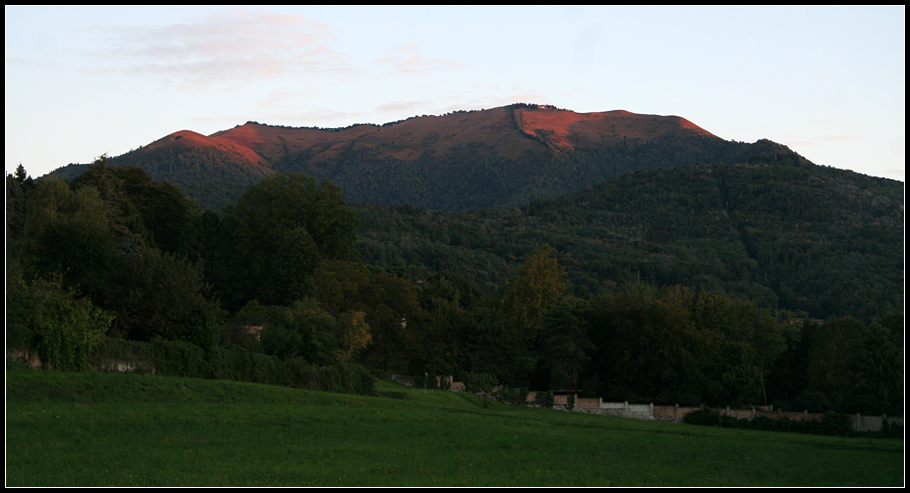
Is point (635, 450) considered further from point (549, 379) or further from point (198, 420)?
point (549, 379)

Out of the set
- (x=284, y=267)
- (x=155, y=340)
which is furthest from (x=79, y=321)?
(x=284, y=267)

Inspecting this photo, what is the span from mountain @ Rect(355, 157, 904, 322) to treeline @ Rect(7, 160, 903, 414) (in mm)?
47593

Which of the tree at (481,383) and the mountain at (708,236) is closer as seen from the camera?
the tree at (481,383)

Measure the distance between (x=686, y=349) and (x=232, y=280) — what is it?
3413 centimetres

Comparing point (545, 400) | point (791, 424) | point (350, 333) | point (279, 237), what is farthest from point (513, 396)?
point (279, 237)

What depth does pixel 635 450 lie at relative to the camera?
26781mm

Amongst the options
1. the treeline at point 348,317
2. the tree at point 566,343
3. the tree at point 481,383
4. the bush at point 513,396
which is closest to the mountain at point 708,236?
the treeline at point 348,317

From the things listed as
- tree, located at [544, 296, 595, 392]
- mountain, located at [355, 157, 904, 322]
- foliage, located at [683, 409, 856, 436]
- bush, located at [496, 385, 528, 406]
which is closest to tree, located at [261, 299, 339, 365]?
bush, located at [496, 385, 528, 406]

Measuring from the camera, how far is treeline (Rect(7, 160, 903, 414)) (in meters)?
37.5

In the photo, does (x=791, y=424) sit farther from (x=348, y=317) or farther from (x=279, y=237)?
(x=279, y=237)

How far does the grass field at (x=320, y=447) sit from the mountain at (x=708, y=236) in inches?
3212

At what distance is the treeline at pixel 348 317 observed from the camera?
37500 millimetres

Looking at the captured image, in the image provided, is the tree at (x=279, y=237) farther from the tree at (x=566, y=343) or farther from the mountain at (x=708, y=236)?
the mountain at (x=708, y=236)

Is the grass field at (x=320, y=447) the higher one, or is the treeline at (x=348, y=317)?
the treeline at (x=348, y=317)
